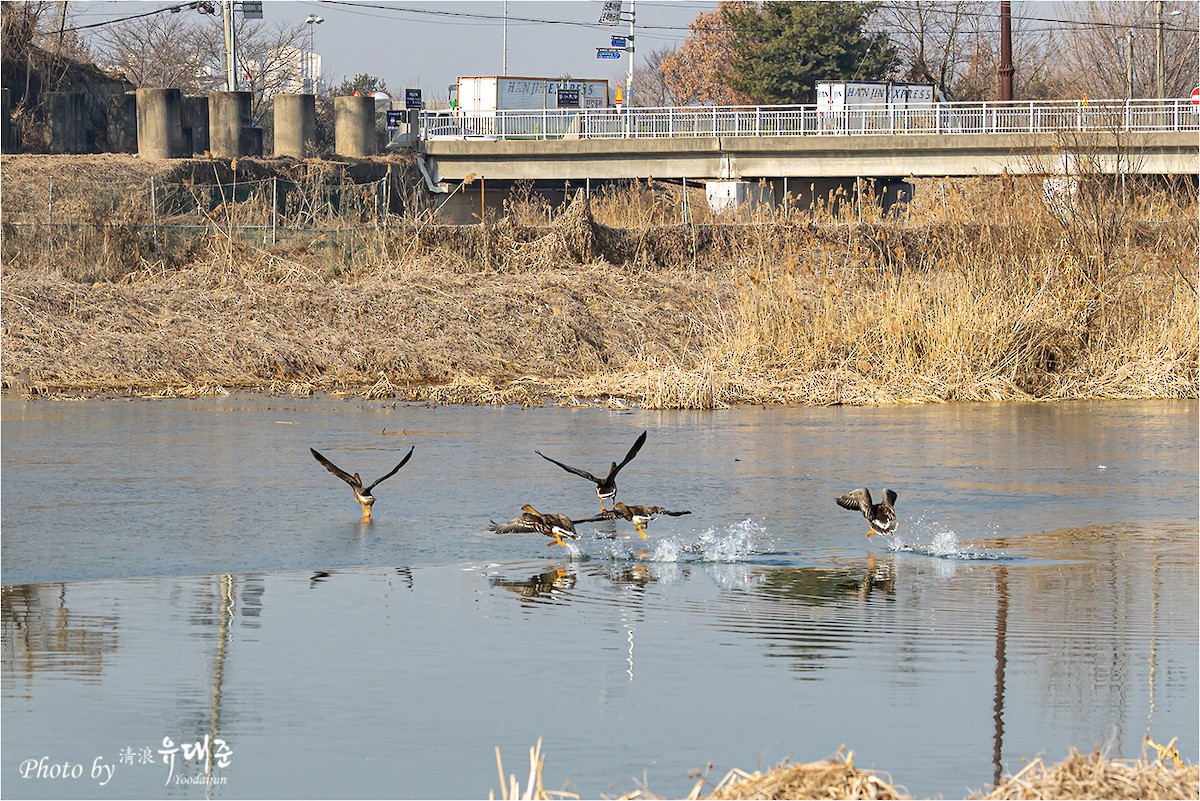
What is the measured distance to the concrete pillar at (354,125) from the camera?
185ft

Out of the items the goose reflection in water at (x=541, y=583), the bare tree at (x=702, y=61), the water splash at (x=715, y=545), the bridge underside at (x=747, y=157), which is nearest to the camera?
the goose reflection in water at (x=541, y=583)

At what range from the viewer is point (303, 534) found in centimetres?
1000

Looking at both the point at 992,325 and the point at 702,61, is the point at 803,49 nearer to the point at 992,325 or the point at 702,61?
the point at 702,61

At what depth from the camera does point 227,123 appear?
50.0m

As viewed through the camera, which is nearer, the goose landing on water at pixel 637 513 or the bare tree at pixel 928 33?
the goose landing on water at pixel 637 513

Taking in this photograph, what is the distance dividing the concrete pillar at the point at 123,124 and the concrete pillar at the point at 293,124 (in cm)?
465

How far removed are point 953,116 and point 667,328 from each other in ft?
106

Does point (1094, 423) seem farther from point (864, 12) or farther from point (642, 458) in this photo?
point (864, 12)

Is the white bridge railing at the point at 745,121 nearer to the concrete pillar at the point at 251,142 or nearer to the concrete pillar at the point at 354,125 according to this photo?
the concrete pillar at the point at 354,125

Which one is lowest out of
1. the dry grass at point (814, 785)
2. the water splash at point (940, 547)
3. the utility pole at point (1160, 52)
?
the water splash at point (940, 547)

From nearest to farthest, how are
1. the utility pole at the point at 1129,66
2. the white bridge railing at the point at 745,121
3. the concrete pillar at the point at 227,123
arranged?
the white bridge railing at the point at 745,121 < the concrete pillar at the point at 227,123 < the utility pole at the point at 1129,66

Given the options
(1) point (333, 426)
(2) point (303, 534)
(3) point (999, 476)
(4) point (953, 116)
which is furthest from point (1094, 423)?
(4) point (953, 116)

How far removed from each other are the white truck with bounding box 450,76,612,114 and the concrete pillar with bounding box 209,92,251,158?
16.1 m

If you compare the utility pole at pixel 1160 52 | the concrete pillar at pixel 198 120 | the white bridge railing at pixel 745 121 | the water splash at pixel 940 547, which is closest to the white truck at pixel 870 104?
the white bridge railing at pixel 745 121
